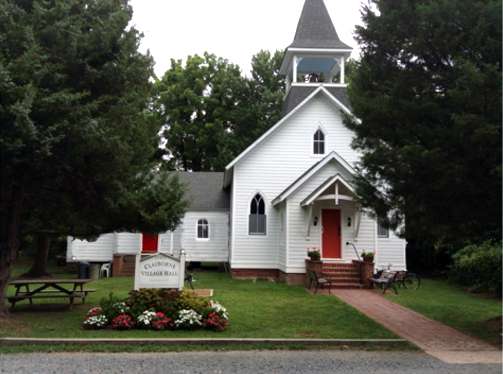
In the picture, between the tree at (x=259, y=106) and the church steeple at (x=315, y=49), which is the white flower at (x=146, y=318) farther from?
the tree at (x=259, y=106)

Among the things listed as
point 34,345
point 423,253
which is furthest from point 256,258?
point 34,345

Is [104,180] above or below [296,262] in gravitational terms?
above

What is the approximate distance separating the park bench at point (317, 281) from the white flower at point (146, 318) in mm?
7390

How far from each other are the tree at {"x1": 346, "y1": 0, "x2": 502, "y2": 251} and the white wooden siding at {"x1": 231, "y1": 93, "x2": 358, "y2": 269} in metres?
10.7

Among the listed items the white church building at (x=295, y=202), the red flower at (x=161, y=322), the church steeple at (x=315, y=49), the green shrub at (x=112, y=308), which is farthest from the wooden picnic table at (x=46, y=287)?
the church steeple at (x=315, y=49)

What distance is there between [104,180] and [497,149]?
7.94m

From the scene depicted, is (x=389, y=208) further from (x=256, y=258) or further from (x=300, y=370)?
(x=256, y=258)

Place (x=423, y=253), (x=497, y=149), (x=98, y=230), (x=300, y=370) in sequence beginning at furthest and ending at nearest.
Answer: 1. (x=423, y=253)
2. (x=98, y=230)
3. (x=497, y=149)
4. (x=300, y=370)

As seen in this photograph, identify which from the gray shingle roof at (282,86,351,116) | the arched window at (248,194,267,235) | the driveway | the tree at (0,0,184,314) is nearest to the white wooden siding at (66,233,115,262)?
the arched window at (248,194,267,235)

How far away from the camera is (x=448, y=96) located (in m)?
9.27

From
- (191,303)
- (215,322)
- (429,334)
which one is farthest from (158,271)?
(429,334)

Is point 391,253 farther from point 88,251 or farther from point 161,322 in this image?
point 88,251

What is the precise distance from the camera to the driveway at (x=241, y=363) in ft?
23.8

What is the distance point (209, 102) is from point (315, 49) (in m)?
20.6
